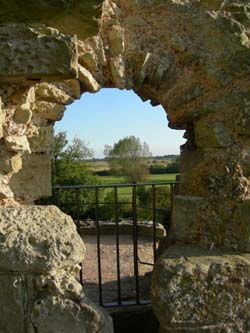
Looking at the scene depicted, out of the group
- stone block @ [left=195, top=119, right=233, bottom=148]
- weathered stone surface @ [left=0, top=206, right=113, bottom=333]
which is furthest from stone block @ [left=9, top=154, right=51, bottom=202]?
stone block @ [left=195, top=119, right=233, bottom=148]

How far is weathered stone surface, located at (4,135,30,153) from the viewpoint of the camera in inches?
99.6

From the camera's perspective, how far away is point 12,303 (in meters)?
2.26

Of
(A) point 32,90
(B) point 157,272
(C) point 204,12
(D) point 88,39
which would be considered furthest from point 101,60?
(B) point 157,272

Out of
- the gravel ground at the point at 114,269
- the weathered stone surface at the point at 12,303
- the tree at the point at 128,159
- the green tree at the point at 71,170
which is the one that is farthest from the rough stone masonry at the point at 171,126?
the tree at the point at 128,159

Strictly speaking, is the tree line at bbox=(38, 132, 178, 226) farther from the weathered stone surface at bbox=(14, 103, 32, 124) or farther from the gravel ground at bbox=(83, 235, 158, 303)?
the weathered stone surface at bbox=(14, 103, 32, 124)

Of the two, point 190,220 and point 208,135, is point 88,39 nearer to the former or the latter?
point 208,135

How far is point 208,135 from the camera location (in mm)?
2955

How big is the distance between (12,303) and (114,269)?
3.85m

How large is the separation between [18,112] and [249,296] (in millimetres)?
1935

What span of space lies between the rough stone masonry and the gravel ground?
739mm

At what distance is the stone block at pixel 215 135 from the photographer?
2.92 meters

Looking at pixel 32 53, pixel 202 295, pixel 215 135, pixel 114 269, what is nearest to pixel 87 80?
pixel 32 53

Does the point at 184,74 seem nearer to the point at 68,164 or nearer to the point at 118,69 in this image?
the point at 118,69

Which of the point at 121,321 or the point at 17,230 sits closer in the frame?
the point at 17,230
